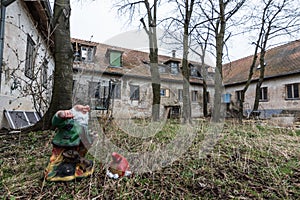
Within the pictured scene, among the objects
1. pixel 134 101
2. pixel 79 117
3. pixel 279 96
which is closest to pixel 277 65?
pixel 279 96

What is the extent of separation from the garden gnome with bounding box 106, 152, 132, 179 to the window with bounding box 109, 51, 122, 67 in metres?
11.6

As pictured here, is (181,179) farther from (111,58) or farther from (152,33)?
(111,58)

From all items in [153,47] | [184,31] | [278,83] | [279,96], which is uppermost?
[184,31]

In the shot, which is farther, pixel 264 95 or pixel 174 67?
pixel 174 67

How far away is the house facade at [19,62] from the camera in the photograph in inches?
124

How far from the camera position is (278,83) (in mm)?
12570

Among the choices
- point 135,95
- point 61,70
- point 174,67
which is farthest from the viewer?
point 174,67

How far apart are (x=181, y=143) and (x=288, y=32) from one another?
1019 cm

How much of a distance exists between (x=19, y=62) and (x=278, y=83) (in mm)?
13847

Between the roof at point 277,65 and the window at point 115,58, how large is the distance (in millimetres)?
6807

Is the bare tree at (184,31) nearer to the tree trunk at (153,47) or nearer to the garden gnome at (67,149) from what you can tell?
the tree trunk at (153,47)

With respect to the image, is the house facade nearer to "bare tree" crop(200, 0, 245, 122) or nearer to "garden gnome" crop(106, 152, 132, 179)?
"garden gnome" crop(106, 152, 132, 179)

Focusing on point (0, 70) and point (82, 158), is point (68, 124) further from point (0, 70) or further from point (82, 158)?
point (0, 70)

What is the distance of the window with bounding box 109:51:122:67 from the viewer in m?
12.6
